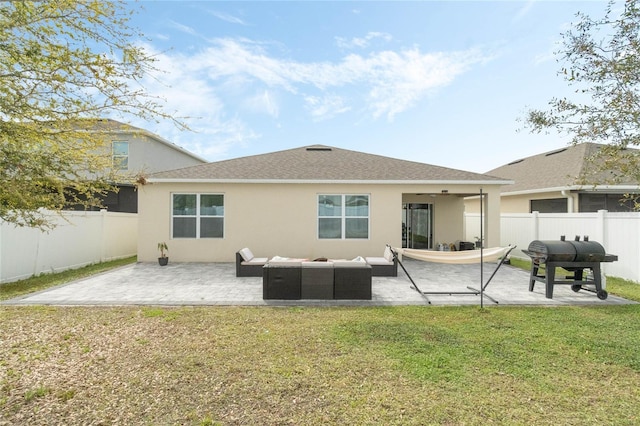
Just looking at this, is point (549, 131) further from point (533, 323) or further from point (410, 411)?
point (410, 411)

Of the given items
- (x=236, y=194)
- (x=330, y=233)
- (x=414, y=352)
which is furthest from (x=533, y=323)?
(x=236, y=194)

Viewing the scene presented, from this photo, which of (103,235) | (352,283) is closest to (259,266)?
(352,283)

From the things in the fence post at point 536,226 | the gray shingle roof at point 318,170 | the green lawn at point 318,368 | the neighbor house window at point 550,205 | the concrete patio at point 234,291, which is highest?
the gray shingle roof at point 318,170

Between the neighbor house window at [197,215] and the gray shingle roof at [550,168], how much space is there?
14.2 meters

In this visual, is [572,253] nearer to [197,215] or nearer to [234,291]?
Result: [234,291]

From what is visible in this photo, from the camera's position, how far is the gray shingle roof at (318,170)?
39.3 ft

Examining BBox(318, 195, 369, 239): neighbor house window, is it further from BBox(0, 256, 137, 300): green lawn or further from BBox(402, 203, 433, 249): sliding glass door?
BBox(0, 256, 137, 300): green lawn

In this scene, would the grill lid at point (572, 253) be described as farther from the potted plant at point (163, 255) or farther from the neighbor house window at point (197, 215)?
the potted plant at point (163, 255)

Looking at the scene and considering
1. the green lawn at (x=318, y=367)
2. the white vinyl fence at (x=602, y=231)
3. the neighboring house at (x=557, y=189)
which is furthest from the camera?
the neighboring house at (x=557, y=189)

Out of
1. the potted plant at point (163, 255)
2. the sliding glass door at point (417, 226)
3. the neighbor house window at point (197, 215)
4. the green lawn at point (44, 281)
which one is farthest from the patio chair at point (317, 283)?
the sliding glass door at point (417, 226)

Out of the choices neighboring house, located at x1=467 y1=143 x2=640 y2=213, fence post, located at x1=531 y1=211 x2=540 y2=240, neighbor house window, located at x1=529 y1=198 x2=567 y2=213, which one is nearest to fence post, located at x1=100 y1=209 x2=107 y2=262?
fence post, located at x1=531 y1=211 x2=540 y2=240

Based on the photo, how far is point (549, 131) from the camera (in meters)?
5.76

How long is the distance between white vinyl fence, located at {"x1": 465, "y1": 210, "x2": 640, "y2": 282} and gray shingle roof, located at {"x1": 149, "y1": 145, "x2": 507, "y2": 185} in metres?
2.34

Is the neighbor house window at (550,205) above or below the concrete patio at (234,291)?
above
